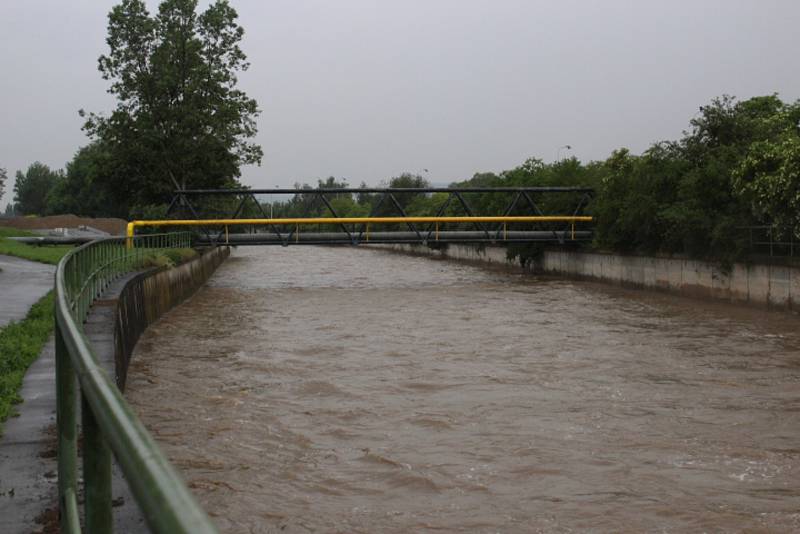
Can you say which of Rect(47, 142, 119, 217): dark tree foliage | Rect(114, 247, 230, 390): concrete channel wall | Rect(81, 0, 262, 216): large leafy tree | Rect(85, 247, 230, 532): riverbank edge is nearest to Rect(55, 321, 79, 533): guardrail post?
Rect(85, 247, 230, 532): riverbank edge

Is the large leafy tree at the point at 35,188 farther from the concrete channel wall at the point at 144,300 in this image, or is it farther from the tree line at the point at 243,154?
the concrete channel wall at the point at 144,300

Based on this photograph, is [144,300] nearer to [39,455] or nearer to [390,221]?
[39,455]

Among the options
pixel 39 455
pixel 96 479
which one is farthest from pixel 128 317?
pixel 96 479

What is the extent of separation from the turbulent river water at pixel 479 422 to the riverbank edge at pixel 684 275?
4.73 metres

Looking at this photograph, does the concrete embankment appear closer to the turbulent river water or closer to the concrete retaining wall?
the turbulent river water

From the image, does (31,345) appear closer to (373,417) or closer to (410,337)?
(373,417)

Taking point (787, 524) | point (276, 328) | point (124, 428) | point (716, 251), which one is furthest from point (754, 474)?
point (716, 251)

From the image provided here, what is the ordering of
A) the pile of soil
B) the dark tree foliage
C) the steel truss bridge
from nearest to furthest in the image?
the steel truss bridge, the pile of soil, the dark tree foliage

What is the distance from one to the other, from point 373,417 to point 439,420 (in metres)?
0.98

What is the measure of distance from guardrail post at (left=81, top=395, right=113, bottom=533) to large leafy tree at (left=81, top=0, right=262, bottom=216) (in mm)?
51154

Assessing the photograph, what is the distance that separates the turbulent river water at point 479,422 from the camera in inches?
364

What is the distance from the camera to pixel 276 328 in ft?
84.3

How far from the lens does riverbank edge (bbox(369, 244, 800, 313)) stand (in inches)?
1219

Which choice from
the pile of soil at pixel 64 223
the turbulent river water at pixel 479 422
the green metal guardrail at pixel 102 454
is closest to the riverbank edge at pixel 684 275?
the turbulent river water at pixel 479 422
